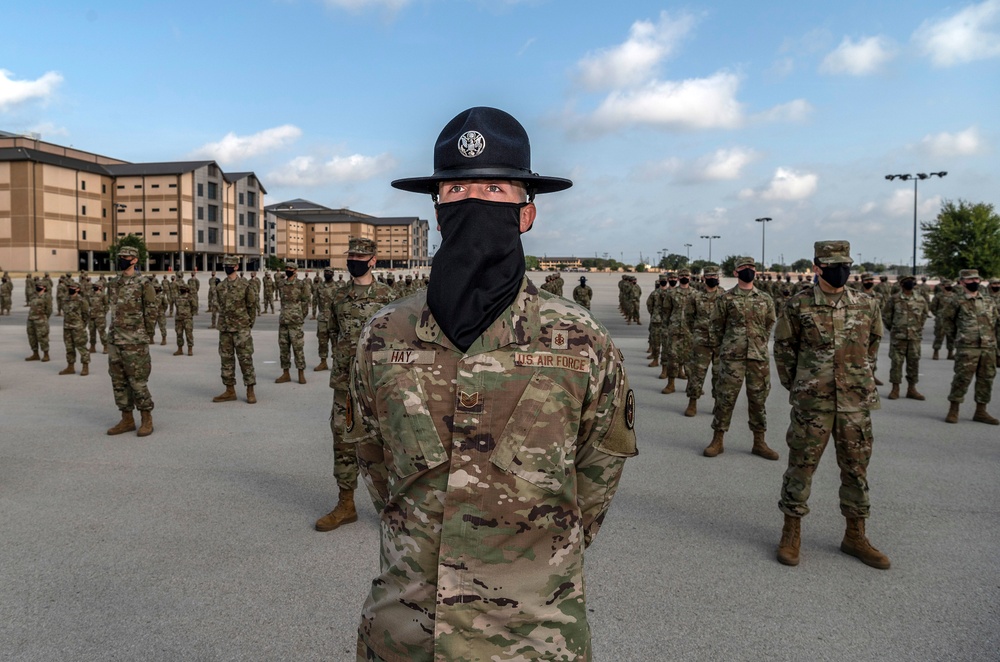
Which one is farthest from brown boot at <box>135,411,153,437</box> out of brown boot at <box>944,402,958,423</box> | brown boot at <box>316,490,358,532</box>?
brown boot at <box>944,402,958,423</box>

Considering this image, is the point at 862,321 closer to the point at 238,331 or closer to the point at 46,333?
the point at 238,331

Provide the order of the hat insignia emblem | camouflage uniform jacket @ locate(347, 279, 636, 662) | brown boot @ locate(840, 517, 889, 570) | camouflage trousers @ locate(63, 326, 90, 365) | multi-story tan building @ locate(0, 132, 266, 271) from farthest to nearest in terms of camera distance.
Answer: multi-story tan building @ locate(0, 132, 266, 271) → camouflage trousers @ locate(63, 326, 90, 365) → brown boot @ locate(840, 517, 889, 570) → the hat insignia emblem → camouflage uniform jacket @ locate(347, 279, 636, 662)

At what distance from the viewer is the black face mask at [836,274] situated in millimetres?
5156

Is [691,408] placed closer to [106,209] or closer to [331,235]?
[106,209]

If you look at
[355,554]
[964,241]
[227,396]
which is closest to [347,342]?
[355,554]

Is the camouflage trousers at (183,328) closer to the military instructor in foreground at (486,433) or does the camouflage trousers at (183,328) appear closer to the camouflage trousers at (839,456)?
the camouflage trousers at (839,456)

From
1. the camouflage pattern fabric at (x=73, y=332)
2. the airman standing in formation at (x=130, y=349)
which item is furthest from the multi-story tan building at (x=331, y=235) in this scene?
the airman standing in formation at (x=130, y=349)

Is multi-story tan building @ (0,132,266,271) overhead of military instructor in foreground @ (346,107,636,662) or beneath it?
overhead

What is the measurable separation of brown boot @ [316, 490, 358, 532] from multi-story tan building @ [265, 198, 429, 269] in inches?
3760

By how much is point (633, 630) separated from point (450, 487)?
2.55 meters

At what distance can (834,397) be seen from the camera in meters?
4.89

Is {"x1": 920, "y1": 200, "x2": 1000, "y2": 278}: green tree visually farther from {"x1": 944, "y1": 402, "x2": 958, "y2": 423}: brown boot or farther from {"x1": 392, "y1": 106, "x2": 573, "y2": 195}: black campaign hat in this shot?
{"x1": 392, "y1": 106, "x2": 573, "y2": 195}: black campaign hat

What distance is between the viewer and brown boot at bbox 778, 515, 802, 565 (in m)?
4.71

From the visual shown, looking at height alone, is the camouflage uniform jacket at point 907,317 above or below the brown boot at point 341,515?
above
